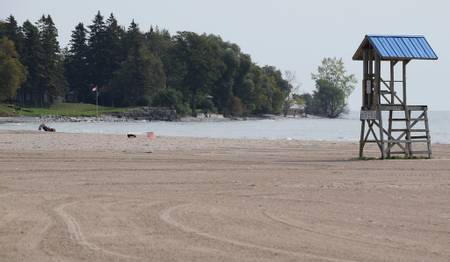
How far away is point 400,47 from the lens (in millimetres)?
28781

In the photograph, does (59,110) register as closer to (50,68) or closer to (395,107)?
(50,68)

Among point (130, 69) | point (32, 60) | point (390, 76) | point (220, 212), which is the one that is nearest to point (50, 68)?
point (32, 60)

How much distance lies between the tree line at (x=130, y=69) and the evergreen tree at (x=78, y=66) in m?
0.16

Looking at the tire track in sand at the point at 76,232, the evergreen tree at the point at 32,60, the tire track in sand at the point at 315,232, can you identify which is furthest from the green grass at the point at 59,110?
the tire track in sand at the point at 315,232

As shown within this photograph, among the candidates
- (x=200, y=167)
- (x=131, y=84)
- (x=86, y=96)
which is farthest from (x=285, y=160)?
(x=86, y=96)

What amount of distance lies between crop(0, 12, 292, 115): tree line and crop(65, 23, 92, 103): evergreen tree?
0.16 meters

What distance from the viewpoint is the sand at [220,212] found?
9719 millimetres

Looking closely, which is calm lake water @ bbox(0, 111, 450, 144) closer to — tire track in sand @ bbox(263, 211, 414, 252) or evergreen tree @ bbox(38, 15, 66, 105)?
evergreen tree @ bbox(38, 15, 66, 105)

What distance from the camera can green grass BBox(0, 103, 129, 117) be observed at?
340ft

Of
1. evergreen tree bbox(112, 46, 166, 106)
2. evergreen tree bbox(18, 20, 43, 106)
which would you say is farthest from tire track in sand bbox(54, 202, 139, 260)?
evergreen tree bbox(112, 46, 166, 106)

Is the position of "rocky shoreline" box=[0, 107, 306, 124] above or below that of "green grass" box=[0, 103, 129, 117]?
below

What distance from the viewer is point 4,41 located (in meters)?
106

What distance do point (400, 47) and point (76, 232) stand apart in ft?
65.9

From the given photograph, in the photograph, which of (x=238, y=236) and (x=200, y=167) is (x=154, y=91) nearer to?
(x=200, y=167)
